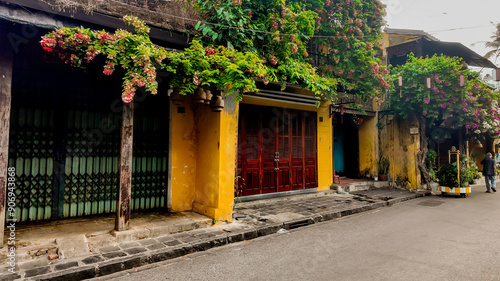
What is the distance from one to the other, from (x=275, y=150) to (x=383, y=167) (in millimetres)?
6673

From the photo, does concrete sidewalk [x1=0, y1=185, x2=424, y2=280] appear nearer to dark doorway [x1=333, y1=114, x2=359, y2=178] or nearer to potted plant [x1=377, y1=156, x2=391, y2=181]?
potted plant [x1=377, y1=156, x2=391, y2=181]

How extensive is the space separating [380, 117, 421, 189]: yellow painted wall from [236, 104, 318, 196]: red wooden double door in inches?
197

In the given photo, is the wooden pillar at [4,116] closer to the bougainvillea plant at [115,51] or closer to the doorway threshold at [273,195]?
the bougainvillea plant at [115,51]

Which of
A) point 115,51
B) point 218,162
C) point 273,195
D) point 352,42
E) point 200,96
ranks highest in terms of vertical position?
point 352,42

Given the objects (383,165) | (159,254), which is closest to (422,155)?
(383,165)

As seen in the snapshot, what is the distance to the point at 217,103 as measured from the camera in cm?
659

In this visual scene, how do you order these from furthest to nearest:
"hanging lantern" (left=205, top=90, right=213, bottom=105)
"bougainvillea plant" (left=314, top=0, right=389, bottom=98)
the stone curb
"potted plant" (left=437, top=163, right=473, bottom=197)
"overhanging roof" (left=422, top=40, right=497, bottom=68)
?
"overhanging roof" (left=422, top=40, right=497, bottom=68) → "potted plant" (left=437, top=163, right=473, bottom=197) → "bougainvillea plant" (left=314, top=0, right=389, bottom=98) → "hanging lantern" (left=205, top=90, right=213, bottom=105) → the stone curb

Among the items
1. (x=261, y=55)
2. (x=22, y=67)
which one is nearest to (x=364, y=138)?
(x=261, y=55)

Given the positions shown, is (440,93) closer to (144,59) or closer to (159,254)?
(144,59)

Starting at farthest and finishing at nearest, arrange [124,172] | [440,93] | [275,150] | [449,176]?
[449,176]
[440,93]
[275,150]
[124,172]

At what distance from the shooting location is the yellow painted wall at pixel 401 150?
42.5 feet

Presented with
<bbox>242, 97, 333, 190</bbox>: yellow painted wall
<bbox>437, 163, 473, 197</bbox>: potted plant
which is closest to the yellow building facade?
<bbox>242, 97, 333, 190</bbox>: yellow painted wall

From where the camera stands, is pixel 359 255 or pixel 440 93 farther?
pixel 440 93

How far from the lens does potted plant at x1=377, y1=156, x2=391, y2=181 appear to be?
1329 cm
